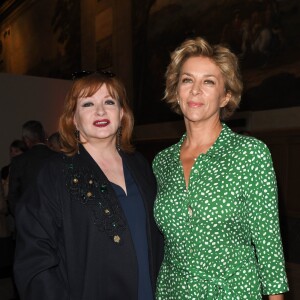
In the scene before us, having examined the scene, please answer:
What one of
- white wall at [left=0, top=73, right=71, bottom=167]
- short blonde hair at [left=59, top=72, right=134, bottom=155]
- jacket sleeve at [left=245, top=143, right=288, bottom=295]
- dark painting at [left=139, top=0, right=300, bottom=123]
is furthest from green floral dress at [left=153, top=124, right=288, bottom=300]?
white wall at [left=0, top=73, right=71, bottom=167]

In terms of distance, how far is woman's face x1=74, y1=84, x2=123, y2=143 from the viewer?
2.43 m

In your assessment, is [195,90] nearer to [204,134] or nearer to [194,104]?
[194,104]

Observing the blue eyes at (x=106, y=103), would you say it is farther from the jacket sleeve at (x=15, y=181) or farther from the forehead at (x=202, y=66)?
the jacket sleeve at (x=15, y=181)

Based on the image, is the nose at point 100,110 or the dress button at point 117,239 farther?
the nose at point 100,110

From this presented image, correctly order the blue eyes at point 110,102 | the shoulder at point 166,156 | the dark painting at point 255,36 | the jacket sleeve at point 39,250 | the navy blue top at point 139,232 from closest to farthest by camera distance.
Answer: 1. the jacket sleeve at point 39,250
2. the navy blue top at point 139,232
3. the blue eyes at point 110,102
4. the shoulder at point 166,156
5. the dark painting at point 255,36

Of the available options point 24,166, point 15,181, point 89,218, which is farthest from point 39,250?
point 15,181

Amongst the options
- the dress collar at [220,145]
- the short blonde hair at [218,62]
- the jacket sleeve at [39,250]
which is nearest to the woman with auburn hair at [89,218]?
the jacket sleeve at [39,250]

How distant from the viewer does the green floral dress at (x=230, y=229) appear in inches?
84.3

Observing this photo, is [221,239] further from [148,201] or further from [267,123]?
[267,123]

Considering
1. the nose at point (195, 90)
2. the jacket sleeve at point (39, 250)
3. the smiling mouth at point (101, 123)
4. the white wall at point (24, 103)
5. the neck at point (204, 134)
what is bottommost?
the jacket sleeve at point (39, 250)

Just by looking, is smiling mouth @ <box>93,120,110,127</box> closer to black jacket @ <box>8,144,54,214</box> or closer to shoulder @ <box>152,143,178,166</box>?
shoulder @ <box>152,143,178,166</box>

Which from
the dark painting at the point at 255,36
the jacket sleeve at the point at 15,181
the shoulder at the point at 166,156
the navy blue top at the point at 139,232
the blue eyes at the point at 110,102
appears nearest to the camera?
the navy blue top at the point at 139,232

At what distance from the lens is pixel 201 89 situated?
2404 millimetres

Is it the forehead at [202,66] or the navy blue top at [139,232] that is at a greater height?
the forehead at [202,66]
